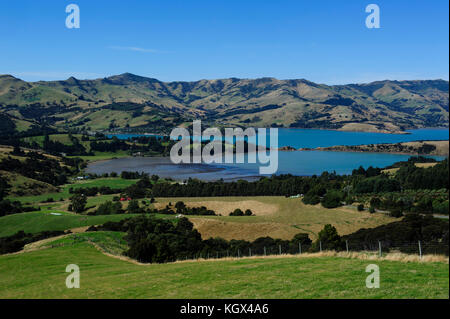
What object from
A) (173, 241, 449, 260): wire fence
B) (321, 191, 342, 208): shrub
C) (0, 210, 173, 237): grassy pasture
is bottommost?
(0, 210, 173, 237): grassy pasture

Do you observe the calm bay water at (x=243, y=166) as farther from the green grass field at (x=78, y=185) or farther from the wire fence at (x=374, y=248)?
the wire fence at (x=374, y=248)

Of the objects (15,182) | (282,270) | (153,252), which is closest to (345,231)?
(153,252)

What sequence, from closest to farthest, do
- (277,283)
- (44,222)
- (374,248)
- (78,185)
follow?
1. (277,283)
2. (374,248)
3. (44,222)
4. (78,185)

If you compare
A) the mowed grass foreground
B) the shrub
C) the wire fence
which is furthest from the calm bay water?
the mowed grass foreground

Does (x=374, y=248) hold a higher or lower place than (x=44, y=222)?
higher

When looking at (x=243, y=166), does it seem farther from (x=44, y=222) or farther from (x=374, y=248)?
(x=374, y=248)

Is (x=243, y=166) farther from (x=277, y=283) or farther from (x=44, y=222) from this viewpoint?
(x=277, y=283)

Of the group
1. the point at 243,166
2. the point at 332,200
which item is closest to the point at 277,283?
the point at 332,200

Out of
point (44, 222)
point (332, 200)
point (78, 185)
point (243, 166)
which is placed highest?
point (243, 166)

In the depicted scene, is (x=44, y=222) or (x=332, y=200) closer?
(x=44, y=222)

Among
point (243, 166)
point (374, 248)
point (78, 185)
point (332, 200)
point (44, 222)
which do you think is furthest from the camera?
point (243, 166)

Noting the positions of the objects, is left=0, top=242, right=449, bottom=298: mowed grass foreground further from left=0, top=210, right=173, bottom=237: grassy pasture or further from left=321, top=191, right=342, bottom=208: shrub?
left=321, top=191, right=342, bottom=208: shrub
